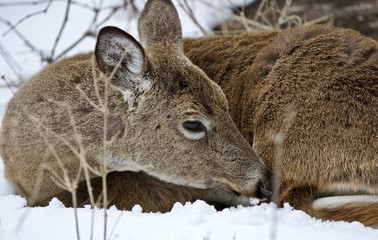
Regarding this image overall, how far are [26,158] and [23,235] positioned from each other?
35.5 inches

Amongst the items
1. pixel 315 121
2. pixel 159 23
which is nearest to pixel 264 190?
pixel 315 121

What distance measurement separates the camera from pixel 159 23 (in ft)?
17.9

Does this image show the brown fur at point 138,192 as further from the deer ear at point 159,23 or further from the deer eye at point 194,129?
the deer ear at point 159,23

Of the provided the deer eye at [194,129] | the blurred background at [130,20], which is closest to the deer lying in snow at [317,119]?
the deer eye at [194,129]

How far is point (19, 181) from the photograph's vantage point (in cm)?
521

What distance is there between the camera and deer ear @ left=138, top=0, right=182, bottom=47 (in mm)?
5441

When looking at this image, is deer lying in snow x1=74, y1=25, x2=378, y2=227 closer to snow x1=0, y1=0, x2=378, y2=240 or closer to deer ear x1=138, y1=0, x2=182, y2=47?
snow x1=0, y1=0, x2=378, y2=240

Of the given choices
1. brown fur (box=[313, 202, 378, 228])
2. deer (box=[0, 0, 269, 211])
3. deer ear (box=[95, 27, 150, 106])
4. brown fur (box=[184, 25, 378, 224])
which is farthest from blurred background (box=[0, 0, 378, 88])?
brown fur (box=[313, 202, 378, 228])

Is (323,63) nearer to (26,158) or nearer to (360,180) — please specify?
(360,180)

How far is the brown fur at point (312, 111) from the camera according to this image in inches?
192

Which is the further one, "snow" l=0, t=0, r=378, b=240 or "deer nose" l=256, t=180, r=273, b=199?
"deer nose" l=256, t=180, r=273, b=199

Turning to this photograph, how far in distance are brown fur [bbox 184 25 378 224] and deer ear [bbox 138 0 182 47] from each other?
0.64 m

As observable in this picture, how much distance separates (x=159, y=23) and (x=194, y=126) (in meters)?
0.90

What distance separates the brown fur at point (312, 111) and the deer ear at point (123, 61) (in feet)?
3.03
